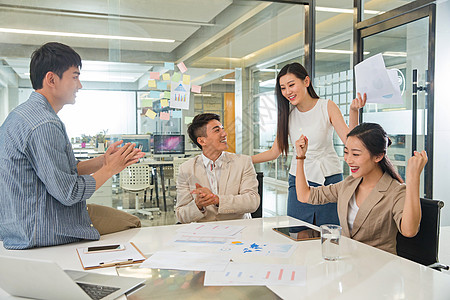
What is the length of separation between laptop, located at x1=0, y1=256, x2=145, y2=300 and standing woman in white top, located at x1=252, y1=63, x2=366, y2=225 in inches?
63.4

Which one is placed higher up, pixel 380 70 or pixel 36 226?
pixel 380 70

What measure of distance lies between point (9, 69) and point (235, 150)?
7.22 feet

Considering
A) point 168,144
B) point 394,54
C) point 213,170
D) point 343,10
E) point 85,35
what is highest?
point 343,10

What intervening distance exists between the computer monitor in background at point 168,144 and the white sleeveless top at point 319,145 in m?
1.64

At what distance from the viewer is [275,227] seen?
199cm

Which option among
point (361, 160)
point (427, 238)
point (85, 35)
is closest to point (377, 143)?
point (361, 160)

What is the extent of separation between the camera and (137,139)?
3904 millimetres

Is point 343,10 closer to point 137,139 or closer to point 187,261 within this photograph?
point 137,139

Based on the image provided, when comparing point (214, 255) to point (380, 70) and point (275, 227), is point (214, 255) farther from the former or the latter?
point (380, 70)

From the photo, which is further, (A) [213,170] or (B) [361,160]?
(A) [213,170]

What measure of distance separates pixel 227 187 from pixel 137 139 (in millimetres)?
1687

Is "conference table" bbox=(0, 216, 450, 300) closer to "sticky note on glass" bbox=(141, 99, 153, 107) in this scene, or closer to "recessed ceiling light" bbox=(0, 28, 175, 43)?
"sticky note on glass" bbox=(141, 99, 153, 107)

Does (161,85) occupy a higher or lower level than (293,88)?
higher

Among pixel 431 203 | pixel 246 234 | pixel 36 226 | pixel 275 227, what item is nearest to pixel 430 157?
pixel 431 203
